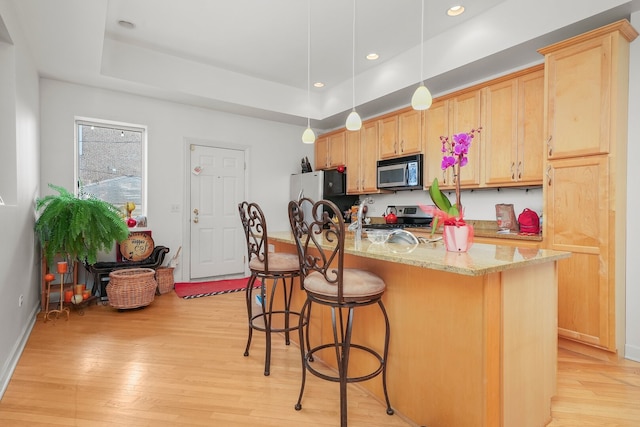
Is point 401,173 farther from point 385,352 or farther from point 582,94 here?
point 385,352

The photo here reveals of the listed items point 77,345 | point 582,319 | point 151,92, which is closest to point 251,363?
point 77,345

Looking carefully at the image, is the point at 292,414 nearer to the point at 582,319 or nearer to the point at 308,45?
the point at 582,319

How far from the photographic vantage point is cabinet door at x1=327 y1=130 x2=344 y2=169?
16.9ft

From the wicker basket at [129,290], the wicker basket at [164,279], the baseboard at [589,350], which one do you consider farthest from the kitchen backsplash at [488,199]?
the wicker basket at [129,290]

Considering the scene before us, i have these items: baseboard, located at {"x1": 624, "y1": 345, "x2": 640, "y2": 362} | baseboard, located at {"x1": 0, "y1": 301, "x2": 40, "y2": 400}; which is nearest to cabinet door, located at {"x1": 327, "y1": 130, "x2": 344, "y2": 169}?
baseboard, located at {"x1": 624, "y1": 345, "x2": 640, "y2": 362}

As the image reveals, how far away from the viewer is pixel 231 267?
503 cm

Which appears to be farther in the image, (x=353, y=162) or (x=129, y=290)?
(x=353, y=162)

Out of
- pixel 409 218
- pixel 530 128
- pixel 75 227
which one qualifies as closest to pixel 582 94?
pixel 530 128

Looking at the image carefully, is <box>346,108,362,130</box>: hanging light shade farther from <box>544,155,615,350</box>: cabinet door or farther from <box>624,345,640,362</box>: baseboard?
<box>624,345,640,362</box>: baseboard

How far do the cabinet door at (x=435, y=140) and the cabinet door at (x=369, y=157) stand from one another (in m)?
0.81

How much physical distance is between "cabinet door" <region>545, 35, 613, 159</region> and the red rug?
3.62 metres

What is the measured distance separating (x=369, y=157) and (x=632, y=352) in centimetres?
330

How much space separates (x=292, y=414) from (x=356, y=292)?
0.76 meters

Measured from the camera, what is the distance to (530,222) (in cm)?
296
